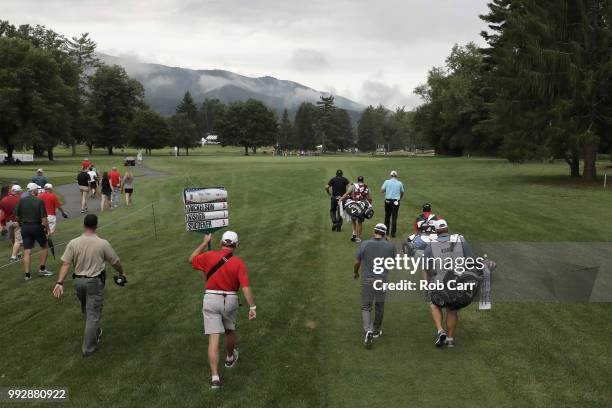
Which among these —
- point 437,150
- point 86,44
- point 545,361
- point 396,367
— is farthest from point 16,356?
point 86,44

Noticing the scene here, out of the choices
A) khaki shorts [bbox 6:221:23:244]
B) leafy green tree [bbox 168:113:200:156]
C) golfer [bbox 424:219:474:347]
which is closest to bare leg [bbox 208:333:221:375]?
golfer [bbox 424:219:474:347]

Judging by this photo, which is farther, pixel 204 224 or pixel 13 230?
pixel 13 230

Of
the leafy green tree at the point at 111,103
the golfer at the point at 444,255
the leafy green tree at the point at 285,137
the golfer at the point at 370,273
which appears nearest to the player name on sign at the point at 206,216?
the golfer at the point at 370,273

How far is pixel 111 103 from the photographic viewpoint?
93.8m

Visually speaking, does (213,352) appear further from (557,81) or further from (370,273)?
(557,81)

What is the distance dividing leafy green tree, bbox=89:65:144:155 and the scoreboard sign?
86961 millimetres

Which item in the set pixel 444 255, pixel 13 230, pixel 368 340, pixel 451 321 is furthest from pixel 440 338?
pixel 13 230

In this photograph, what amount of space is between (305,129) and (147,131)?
59.1m

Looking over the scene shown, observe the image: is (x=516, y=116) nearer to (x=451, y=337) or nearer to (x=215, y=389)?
(x=451, y=337)

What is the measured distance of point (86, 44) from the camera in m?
103

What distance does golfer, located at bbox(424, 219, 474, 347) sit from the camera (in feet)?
25.8

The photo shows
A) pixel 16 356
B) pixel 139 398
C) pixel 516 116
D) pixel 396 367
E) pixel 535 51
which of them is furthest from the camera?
pixel 516 116

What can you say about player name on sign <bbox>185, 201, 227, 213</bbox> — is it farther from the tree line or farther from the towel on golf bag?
the tree line

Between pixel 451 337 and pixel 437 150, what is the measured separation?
8643 cm
